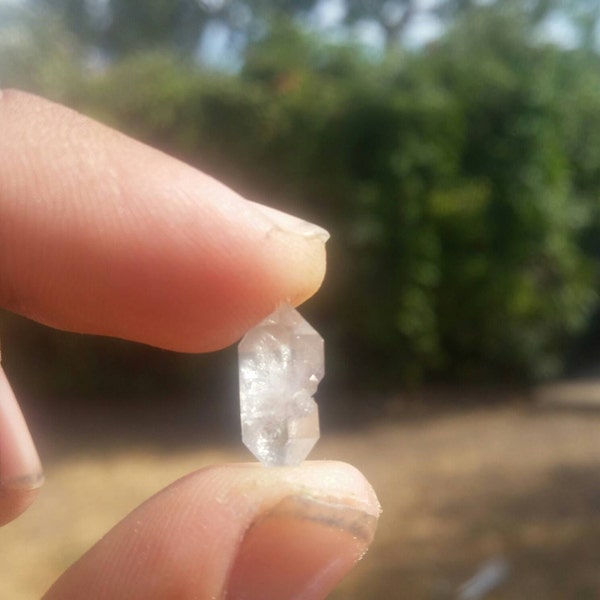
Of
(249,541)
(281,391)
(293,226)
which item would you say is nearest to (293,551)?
(249,541)

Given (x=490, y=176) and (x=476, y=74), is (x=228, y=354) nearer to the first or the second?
(x=490, y=176)

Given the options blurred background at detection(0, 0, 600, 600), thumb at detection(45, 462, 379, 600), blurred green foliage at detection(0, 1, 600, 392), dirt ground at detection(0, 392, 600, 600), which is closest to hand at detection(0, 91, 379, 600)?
thumb at detection(45, 462, 379, 600)

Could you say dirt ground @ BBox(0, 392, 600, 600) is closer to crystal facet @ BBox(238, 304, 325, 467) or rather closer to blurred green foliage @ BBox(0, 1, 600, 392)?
blurred green foliage @ BBox(0, 1, 600, 392)

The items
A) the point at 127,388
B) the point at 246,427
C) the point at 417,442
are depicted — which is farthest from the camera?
the point at 127,388

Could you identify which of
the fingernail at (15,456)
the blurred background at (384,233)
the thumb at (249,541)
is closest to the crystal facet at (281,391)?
the thumb at (249,541)

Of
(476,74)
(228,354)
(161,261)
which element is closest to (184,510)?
(161,261)

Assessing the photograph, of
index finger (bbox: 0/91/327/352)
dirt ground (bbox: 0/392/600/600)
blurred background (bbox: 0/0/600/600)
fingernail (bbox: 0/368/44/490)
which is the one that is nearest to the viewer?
fingernail (bbox: 0/368/44/490)
